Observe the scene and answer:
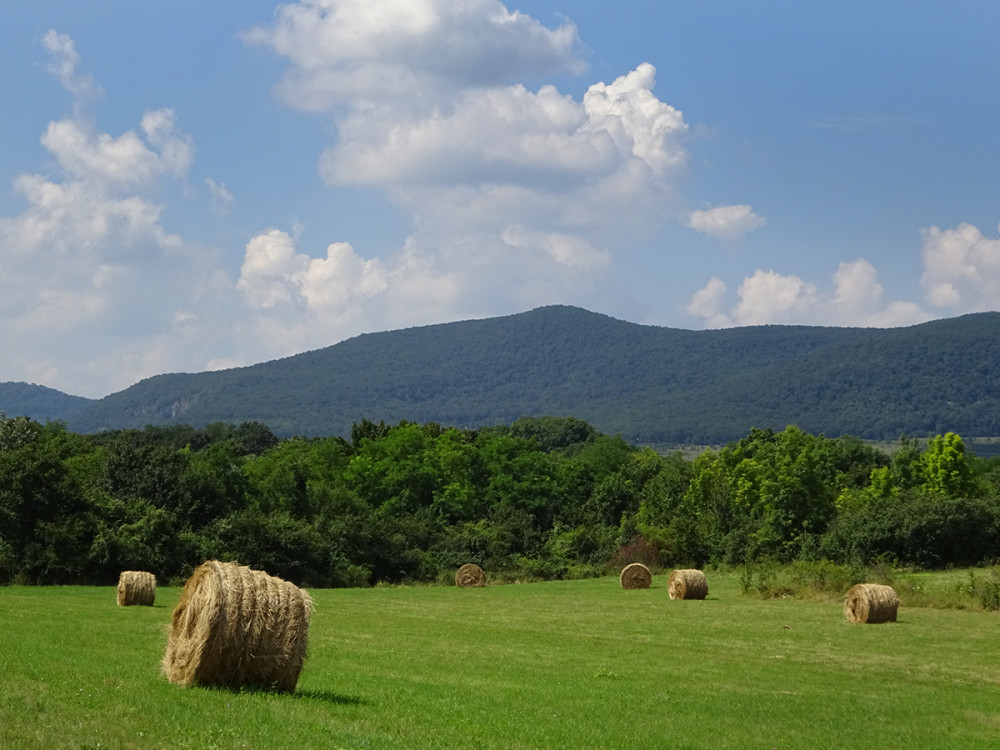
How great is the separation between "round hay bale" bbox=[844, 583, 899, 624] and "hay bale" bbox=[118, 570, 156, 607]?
2027 centimetres

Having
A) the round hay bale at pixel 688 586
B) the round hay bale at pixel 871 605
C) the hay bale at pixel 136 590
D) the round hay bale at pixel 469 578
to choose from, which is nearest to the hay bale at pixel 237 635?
the hay bale at pixel 136 590

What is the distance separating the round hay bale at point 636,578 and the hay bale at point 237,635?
1428 inches

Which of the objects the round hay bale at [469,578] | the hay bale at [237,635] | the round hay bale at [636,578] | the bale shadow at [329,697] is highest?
the hay bale at [237,635]

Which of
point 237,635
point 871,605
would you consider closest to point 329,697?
point 237,635

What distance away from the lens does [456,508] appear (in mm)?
82125

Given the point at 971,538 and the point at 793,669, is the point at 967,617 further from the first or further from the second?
the point at 971,538

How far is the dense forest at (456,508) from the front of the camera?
4675cm

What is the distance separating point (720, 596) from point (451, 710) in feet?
100

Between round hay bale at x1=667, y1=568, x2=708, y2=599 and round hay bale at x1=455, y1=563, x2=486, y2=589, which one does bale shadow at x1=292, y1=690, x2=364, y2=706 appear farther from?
round hay bale at x1=455, y1=563, x2=486, y2=589

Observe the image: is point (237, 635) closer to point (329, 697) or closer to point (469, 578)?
point (329, 697)

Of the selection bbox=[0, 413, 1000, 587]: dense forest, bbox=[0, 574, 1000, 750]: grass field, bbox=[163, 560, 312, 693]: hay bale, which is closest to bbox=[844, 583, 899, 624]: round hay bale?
bbox=[0, 574, 1000, 750]: grass field

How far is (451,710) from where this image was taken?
15.2 m

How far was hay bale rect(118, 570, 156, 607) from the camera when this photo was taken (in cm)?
3219

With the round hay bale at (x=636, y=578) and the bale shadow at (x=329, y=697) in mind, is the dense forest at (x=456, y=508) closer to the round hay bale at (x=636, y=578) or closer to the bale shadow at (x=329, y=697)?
the round hay bale at (x=636, y=578)
